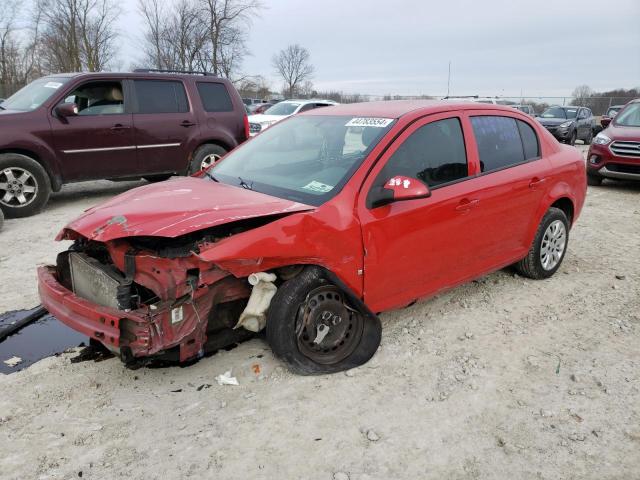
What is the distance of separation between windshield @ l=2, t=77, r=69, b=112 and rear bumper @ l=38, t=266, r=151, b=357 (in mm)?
5311

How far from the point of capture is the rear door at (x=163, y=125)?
805 centimetres

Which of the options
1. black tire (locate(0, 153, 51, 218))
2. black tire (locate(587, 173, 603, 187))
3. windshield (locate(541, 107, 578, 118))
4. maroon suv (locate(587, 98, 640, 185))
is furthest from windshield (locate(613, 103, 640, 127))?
windshield (locate(541, 107, 578, 118))

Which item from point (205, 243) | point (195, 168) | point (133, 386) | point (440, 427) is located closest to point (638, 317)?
point (440, 427)

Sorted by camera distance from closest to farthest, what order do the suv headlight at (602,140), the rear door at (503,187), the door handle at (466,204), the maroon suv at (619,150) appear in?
the door handle at (466,204) < the rear door at (503,187) < the maroon suv at (619,150) < the suv headlight at (602,140)

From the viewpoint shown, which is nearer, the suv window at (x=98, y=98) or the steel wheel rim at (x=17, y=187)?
the steel wheel rim at (x=17, y=187)

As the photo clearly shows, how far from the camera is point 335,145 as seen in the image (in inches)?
148

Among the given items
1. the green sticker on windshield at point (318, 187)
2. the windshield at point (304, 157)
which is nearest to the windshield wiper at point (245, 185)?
the windshield at point (304, 157)

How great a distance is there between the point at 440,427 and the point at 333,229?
50.4 inches

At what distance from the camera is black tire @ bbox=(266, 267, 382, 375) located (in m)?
3.04

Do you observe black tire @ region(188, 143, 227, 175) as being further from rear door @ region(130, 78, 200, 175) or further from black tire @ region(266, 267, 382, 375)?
black tire @ region(266, 267, 382, 375)

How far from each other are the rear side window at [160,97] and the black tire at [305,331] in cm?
610

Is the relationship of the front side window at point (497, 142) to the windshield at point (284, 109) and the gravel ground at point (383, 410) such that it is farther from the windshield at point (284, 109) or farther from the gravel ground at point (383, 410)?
the windshield at point (284, 109)

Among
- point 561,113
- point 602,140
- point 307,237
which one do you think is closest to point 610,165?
point 602,140

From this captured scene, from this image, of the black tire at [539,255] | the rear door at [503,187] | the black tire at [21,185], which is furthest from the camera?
the black tire at [21,185]
